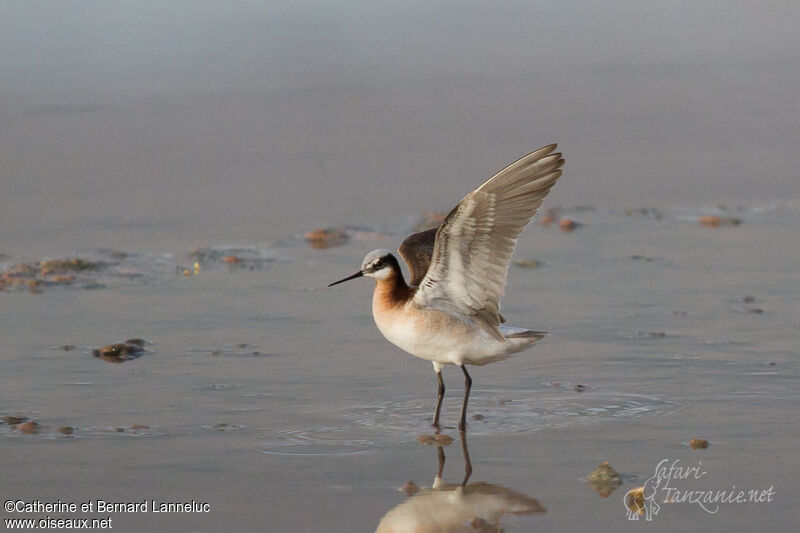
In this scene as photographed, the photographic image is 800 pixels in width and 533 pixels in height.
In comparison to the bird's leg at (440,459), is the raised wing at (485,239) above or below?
above

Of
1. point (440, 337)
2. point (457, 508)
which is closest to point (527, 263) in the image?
point (440, 337)

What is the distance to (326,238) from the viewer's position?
13312 millimetres

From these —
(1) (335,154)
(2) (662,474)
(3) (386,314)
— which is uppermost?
(1) (335,154)

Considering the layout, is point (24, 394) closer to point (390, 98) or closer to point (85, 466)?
point (85, 466)

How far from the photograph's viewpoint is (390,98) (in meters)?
19.6

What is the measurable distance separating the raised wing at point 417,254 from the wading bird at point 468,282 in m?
0.24

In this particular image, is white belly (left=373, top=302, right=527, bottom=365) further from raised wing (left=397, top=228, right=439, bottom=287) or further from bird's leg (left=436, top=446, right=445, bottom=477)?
bird's leg (left=436, top=446, right=445, bottom=477)

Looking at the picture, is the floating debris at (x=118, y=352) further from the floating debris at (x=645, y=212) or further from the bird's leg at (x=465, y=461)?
the floating debris at (x=645, y=212)

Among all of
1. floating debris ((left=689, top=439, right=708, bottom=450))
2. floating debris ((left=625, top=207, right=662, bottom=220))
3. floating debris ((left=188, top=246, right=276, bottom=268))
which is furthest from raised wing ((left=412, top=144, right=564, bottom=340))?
floating debris ((left=625, top=207, right=662, bottom=220))

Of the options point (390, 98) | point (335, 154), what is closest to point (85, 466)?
point (335, 154)

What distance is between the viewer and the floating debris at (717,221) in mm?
13672

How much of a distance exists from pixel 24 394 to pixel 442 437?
2.79 metres

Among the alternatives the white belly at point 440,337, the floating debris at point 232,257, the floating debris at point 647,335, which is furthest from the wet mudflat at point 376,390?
the white belly at point 440,337

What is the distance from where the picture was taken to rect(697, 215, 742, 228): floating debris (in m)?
13.7
